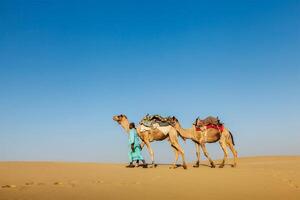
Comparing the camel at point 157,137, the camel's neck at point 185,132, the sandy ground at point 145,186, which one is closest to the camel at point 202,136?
the camel's neck at point 185,132

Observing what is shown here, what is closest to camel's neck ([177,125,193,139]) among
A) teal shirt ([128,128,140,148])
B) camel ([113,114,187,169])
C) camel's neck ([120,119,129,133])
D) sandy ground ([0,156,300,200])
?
camel ([113,114,187,169])

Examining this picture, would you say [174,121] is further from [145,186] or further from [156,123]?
[145,186]

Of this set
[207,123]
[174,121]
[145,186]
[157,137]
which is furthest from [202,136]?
[145,186]

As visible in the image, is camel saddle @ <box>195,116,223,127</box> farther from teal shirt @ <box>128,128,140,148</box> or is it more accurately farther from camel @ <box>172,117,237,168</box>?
teal shirt @ <box>128,128,140,148</box>

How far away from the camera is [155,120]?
57.1 ft

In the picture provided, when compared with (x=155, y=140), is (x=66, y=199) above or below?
below

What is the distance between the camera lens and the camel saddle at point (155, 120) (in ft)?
56.5

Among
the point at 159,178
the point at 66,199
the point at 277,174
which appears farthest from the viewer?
the point at 277,174

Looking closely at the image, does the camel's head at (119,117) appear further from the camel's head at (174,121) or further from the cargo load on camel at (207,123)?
the cargo load on camel at (207,123)

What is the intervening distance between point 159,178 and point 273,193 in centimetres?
336

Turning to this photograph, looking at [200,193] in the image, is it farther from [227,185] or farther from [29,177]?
[29,177]

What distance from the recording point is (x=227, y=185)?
1095cm

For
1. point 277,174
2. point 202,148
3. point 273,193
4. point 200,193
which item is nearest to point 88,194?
point 200,193

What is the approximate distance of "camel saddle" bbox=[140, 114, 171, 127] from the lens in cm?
1723
